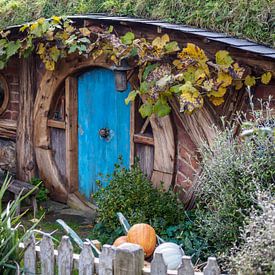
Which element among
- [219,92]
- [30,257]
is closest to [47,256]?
[30,257]

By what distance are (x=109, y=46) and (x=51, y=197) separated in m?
2.68

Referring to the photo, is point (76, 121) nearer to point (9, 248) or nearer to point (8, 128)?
point (8, 128)

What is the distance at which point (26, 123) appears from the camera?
8516 mm

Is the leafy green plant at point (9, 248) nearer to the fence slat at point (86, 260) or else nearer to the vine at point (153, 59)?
the fence slat at point (86, 260)

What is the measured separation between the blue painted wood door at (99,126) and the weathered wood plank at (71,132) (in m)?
0.06

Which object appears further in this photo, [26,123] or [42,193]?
[26,123]

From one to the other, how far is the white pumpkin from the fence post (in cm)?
77

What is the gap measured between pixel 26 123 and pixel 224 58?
12.2 ft

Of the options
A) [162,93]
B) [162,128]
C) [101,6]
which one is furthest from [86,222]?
[101,6]

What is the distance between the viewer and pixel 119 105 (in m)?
7.49

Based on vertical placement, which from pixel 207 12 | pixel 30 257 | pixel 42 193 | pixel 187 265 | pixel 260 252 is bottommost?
pixel 42 193

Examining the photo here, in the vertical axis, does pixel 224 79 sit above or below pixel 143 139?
above

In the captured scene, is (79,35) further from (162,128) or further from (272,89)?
(272,89)

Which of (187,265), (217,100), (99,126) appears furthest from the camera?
(99,126)
